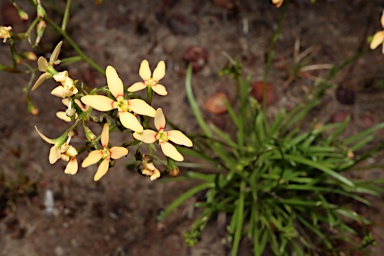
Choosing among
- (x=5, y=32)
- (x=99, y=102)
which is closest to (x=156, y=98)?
(x=5, y=32)

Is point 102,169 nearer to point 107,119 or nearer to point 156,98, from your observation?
point 107,119

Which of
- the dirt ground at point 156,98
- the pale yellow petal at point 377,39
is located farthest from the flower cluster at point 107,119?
the dirt ground at point 156,98

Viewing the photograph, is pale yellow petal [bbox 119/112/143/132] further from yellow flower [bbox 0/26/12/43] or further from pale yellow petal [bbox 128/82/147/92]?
yellow flower [bbox 0/26/12/43]

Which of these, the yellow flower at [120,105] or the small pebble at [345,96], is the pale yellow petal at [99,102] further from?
the small pebble at [345,96]

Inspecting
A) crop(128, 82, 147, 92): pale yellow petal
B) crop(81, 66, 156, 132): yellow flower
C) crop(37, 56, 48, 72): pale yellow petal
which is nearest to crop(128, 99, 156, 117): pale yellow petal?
crop(81, 66, 156, 132): yellow flower

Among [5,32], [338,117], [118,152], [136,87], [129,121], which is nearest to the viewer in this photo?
[129,121]

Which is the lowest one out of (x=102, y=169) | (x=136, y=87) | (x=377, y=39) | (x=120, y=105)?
(x=102, y=169)
